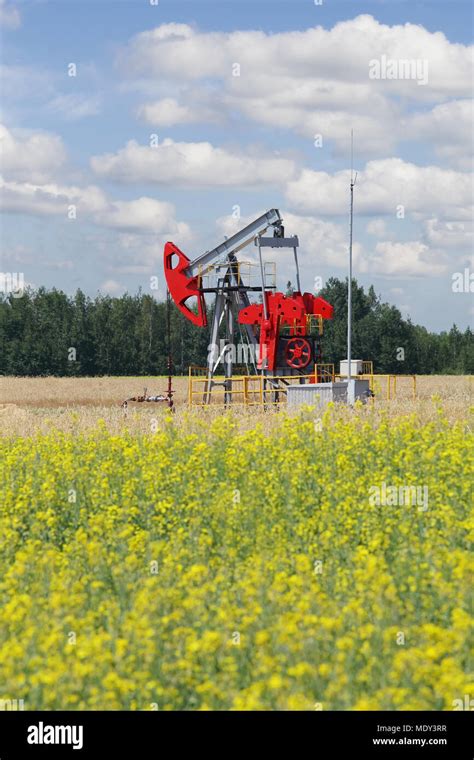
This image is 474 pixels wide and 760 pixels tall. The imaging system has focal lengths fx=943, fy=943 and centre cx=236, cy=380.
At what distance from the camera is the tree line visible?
76.4 m

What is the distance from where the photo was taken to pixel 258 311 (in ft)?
90.2

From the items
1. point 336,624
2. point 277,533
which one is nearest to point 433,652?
point 336,624

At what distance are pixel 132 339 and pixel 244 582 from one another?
75160 mm

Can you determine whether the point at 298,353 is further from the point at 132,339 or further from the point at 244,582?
the point at 132,339

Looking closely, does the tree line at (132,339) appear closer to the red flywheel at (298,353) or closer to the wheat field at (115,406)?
the wheat field at (115,406)

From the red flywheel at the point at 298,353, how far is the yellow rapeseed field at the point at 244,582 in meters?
15.6

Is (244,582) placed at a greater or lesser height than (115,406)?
lesser

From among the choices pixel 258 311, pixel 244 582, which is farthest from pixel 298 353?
pixel 244 582

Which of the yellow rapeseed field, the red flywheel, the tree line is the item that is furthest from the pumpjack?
the tree line

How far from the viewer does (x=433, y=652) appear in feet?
16.1

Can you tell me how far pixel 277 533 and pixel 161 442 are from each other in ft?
14.1
